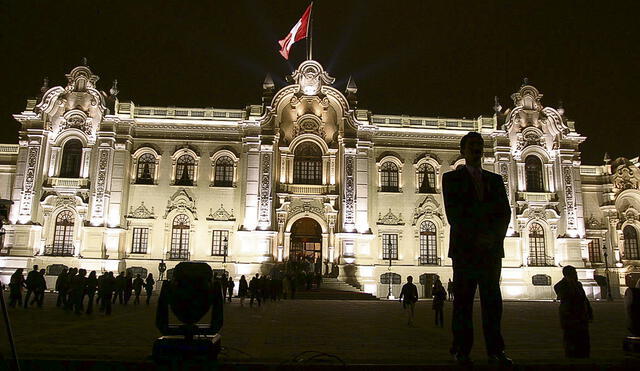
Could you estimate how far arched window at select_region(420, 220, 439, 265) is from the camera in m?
36.5

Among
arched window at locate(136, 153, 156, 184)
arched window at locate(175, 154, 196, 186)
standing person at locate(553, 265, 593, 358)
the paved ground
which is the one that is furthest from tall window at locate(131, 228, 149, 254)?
standing person at locate(553, 265, 593, 358)

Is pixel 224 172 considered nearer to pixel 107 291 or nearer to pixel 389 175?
pixel 389 175

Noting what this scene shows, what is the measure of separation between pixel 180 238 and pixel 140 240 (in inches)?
106

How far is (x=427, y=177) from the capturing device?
37.7m

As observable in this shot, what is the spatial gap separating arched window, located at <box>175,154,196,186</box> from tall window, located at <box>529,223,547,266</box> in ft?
80.9

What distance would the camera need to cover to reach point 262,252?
113ft

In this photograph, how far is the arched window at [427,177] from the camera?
37.5 metres

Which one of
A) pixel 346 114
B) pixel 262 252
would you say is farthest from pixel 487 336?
pixel 346 114

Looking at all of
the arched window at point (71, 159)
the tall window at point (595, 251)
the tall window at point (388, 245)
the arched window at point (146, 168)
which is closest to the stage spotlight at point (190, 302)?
the tall window at point (388, 245)

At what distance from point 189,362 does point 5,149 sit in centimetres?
3947

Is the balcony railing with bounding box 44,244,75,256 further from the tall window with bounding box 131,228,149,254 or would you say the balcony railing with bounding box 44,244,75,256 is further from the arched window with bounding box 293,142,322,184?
the arched window with bounding box 293,142,322,184

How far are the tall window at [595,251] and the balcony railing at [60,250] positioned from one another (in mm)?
37300

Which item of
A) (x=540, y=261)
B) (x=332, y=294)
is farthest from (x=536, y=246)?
(x=332, y=294)

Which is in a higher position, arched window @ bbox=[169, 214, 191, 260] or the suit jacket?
arched window @ bbox=[169, 214, 191, 260]
